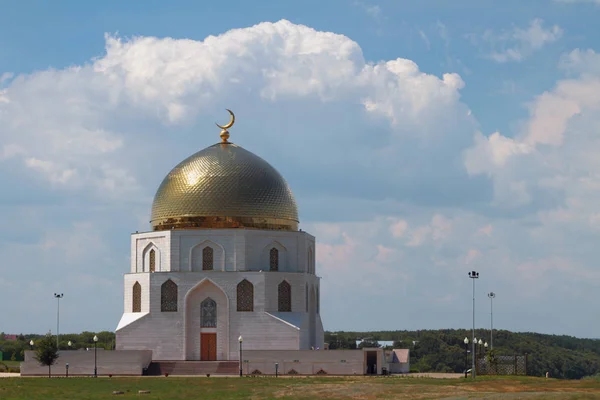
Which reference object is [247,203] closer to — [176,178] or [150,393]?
[176,178]

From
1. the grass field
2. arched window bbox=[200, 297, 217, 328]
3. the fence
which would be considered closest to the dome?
arched window bbox=[200, 297, 217, 328]

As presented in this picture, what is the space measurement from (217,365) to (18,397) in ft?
55.8

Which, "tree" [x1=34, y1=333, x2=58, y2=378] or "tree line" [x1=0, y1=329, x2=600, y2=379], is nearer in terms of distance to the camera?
"tree" [x1=34, y1=333, x2=58, y2=378]

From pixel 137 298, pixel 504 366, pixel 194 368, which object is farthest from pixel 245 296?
pixel 504 366

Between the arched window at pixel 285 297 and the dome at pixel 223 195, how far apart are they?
3.29 metres

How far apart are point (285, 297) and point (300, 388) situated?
1739 centimetres

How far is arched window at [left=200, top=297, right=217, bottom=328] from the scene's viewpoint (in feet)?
184

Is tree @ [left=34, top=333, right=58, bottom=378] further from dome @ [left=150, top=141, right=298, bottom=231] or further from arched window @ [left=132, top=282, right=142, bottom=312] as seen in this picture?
dome @ [left=150, top=141, right=298, bottom=231]

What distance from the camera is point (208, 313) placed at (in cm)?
5609

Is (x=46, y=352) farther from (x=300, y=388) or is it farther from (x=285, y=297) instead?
(x=300, y=388)

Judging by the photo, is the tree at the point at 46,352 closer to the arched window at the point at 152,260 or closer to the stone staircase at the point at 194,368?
the stone staircase at the point at 194,368

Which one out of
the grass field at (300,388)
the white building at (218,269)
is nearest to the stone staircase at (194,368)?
the white building at (218,269)

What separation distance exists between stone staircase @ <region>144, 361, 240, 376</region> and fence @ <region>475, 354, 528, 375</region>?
11842 mm

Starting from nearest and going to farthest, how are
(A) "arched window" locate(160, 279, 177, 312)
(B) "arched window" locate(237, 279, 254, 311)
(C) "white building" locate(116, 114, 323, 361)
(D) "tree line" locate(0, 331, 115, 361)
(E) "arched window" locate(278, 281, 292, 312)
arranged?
(C) "white building" locate(116, 114, 323, 361) → (B) "arched window" locate(237, 279, 254, 311) → (A) "arched window" locate(160, 279, 177, 312) → (E) "arched window" locate(278, 281, 292, 312) → (D) "tree line" locate(0, 331, 115, 361)
